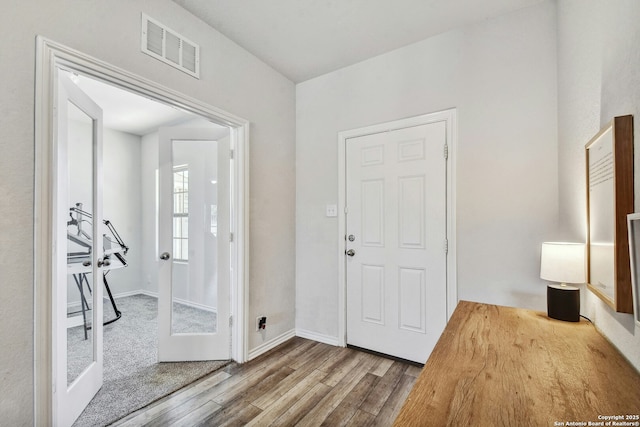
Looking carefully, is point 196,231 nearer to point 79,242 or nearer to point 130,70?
point 79,242

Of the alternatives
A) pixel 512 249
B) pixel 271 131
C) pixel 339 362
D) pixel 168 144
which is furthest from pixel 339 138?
pixel 339 362

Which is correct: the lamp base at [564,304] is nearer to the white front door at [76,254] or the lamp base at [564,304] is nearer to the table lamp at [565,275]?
the table lamp at [565,275]

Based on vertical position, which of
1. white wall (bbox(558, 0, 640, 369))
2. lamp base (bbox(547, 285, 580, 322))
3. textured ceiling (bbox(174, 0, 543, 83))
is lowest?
lamp base (bbox(547, 285, 580, 322))

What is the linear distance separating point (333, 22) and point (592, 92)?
173 centimetres

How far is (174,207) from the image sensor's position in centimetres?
245

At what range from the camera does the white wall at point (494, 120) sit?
6.26 ft

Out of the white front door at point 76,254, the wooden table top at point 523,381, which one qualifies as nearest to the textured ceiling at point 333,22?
the white front door at point 76,254

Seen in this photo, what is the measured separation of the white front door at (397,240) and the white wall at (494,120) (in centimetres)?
17

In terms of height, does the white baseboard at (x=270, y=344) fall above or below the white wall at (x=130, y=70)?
below

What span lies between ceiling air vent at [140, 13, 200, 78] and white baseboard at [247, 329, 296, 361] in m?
2.38

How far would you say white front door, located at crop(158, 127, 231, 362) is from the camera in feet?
7.84

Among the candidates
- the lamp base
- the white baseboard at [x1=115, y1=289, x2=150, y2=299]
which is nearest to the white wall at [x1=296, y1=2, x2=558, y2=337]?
the lamp base

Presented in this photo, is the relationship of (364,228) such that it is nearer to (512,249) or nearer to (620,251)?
(512,249)

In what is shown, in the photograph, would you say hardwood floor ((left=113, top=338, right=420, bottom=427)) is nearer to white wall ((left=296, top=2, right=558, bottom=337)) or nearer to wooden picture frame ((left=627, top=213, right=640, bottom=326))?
white wall ((left=296, top=2, right=558, bottom=337))
